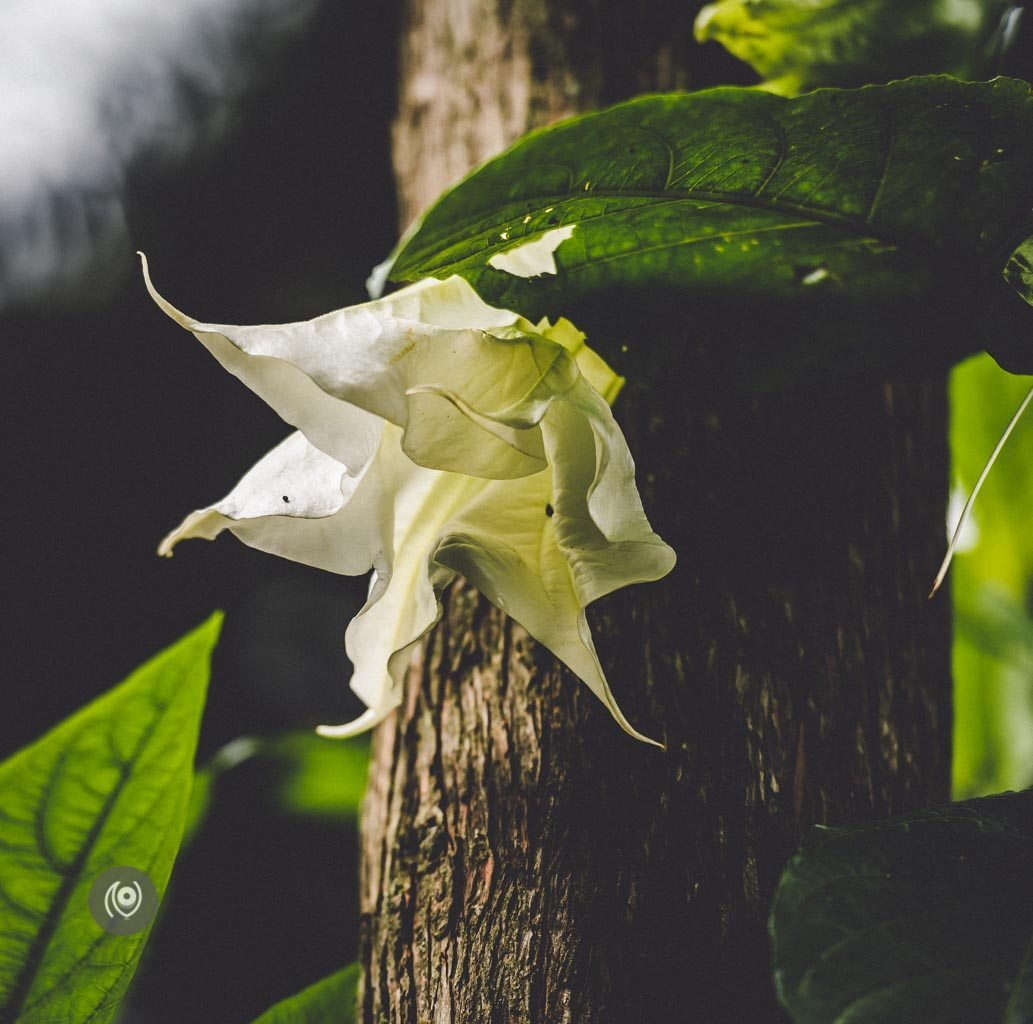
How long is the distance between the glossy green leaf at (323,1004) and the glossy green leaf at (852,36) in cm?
47

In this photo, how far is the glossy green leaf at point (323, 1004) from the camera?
37 centimetres

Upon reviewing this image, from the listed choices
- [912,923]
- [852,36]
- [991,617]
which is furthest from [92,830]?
[991,617]

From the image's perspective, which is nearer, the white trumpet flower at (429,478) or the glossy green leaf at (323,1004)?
the white trumpet flower at (429,478)

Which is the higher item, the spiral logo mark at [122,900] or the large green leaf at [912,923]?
the spiral logo mark at [122,900]

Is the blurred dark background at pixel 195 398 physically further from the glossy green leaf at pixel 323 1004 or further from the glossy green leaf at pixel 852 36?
the glossy green leaf at pixel 852 36

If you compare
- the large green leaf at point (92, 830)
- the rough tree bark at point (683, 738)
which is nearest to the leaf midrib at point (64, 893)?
the large green leaf at point (92, 830)

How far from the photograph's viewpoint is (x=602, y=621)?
37 cm

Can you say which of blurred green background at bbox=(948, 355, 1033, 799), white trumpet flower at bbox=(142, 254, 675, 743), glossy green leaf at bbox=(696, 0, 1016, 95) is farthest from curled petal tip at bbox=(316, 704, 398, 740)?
blurred green background at bbox=(948, 355, 1033, 799)

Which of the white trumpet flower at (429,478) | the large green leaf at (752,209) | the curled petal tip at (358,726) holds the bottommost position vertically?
the curled petal tip at (358,726)

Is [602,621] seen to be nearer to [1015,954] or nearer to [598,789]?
[598,789]

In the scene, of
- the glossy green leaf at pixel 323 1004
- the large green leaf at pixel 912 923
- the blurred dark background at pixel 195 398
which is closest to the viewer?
the large green leaf at pixel 912 923

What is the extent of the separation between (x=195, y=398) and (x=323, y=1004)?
0.52m

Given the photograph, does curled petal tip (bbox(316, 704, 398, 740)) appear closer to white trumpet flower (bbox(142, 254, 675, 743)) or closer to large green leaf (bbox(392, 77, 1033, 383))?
white trumpet flower (bbox(142, 254, 675, 743))

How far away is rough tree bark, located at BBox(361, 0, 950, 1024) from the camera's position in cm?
31
